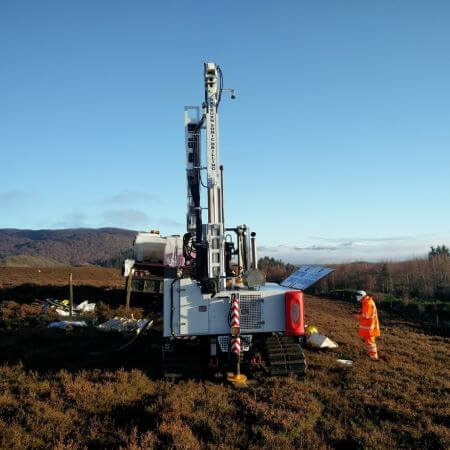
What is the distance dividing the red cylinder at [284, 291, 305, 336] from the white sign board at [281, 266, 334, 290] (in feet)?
2.65

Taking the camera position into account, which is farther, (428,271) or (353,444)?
(428,271)

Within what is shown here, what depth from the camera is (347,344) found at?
14.4 metres

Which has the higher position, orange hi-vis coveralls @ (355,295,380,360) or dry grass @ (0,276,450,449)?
orange hi-vis coveralls @ (355,295,380,360)

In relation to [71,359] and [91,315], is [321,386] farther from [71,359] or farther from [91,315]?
[91,315]

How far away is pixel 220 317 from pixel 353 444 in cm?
419

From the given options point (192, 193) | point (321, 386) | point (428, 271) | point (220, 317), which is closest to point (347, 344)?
point (321, 386)

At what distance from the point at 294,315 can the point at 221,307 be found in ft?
5.66

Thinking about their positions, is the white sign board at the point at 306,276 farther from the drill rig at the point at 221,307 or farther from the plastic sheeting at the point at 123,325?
the plastic sheeting at the point at 123,325

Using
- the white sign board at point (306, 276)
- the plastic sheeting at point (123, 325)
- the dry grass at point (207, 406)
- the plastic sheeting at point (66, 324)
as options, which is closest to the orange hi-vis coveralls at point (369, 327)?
the dry grass at point (207, 406)

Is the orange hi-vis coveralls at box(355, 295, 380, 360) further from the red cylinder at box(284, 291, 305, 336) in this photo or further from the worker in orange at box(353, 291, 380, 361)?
the red cylinder at box(284, 291, 305, 336)

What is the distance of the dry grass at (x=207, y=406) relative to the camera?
6.94 metres

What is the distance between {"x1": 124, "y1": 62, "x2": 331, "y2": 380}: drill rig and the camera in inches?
400

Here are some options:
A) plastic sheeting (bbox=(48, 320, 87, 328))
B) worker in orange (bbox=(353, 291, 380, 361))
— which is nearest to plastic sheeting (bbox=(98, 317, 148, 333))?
plastic sheeting (bbox=(48, 320, 87, 328))

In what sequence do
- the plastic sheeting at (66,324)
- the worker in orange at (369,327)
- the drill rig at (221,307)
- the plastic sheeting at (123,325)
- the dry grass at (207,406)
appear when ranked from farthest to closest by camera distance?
the plastic sheeting at (66,324) → the plastic sheeting at (123,325) → the worker in orange at (369,327) → the drill rig at (221,307) → the dry grass at (207,406)
